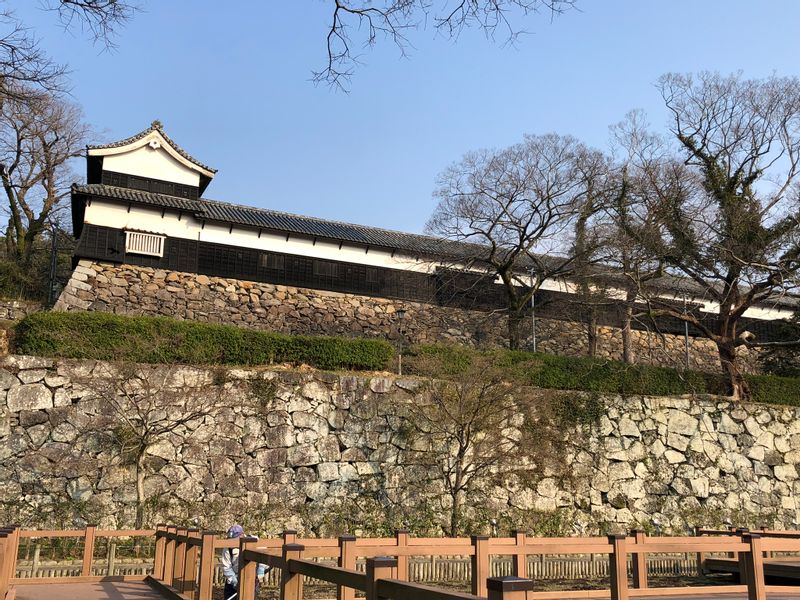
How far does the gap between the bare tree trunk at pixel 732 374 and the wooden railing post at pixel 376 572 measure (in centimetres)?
1874

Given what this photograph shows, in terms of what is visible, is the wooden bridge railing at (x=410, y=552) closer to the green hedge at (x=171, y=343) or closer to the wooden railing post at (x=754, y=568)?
the wooden railing post at (x=754, y=568)

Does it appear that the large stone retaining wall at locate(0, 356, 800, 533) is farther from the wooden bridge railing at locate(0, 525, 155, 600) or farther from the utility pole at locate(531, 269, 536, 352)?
the utility pole at locate(531, 269, 536, 352)

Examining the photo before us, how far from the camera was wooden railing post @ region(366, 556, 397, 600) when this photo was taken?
342 cm

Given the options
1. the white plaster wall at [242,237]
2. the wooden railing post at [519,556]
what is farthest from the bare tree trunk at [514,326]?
the wooden railing post at [519,556]

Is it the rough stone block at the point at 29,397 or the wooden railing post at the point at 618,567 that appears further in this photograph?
the rough stone block at the point at 29,397

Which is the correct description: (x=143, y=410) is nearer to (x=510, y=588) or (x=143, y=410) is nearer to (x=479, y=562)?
(x=479, y=562)

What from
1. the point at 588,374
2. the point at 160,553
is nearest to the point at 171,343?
the point at 160,553

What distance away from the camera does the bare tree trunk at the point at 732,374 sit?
1981 centimetres

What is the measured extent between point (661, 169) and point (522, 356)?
23.9 ft

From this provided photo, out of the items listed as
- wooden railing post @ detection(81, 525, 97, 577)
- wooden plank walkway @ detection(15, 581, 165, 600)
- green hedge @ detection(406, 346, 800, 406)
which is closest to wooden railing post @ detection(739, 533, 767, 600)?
wooden plank walkway @ detection(15, 581, 165, 600)

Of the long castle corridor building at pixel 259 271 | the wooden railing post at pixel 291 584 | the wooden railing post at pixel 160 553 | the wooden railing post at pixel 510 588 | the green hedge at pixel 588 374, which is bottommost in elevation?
the wooden railing post at pixel 160 553

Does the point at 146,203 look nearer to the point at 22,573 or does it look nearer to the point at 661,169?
the point at 22,573

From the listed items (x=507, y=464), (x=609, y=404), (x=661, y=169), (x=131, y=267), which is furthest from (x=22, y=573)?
(x=661, y=169)

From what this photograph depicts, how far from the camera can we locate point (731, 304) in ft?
66.9
